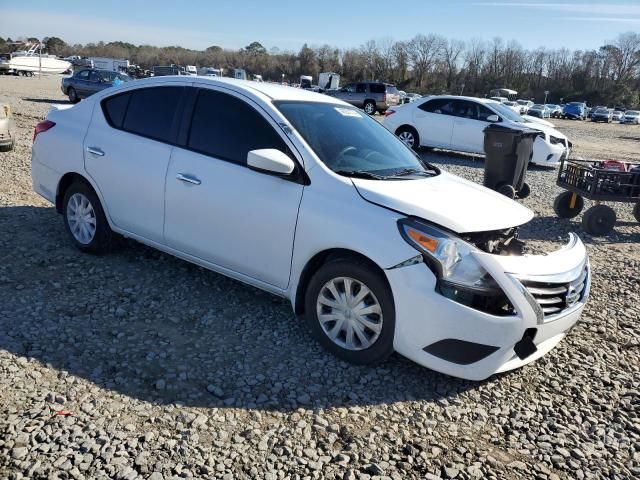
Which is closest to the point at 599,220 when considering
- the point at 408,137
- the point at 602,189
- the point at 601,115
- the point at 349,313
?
the point at 602,189

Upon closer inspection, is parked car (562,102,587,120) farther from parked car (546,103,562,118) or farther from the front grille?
the front grille

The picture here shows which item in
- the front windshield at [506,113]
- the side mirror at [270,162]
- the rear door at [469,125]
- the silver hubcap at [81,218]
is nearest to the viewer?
the side mirror at [270,162]

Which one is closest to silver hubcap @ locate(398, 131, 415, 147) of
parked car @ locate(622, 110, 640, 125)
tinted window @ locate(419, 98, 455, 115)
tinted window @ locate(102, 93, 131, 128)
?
tinted window @ locate(419, 98, 455, 115)

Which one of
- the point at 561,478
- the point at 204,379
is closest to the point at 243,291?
the point at 204,379

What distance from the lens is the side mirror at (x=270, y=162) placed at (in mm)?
3699

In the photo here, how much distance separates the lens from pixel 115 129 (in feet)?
16.3

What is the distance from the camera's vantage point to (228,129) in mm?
4273

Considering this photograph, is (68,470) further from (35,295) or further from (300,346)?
(35,295)

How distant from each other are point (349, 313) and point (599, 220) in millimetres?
5929

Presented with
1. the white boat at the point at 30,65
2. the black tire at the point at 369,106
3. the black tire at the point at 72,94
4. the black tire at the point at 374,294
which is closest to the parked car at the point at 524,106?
the black tire at the point at 369,106

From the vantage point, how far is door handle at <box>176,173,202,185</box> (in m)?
4.25

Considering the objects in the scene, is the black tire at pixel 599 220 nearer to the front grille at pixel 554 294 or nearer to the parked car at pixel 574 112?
the front grille at pixel 554 294

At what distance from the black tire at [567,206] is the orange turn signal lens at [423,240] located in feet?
21.2

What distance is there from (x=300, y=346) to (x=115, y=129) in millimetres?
2683
